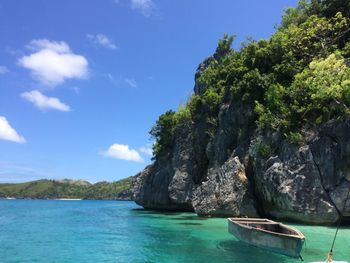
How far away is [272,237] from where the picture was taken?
15.8m

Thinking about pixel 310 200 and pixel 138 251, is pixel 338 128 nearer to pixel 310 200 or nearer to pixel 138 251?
pixel 310 200

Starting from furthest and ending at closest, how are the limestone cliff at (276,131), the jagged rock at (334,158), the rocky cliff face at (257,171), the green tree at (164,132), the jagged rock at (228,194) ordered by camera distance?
the green tree at (164,132)
the jagged rock at (228,194)
the limestone cliff at (276,131)
the rocky cliff face at (257,171)
the jagged rock at (334,158)

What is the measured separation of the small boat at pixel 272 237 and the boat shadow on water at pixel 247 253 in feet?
Answer: 0.76

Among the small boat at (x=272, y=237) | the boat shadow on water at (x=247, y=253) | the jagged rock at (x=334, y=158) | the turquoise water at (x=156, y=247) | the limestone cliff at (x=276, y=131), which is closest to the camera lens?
the small boat at (x=272, y=237)

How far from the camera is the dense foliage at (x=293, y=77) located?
27156 millimetres

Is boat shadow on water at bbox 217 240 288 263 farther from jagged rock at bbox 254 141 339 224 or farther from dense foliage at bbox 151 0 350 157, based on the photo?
dense foliage at bbox 151 0 350 157

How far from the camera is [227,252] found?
54.4ft

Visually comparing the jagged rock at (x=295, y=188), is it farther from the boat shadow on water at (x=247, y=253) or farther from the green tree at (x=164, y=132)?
the green tree at (x=164, y=132)

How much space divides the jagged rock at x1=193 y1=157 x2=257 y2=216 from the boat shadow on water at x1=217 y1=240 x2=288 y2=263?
40.5 ft

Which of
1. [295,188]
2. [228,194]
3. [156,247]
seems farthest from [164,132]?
[156,247]

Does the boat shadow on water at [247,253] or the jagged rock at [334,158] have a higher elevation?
Answer: the jagged rock at [334,158]

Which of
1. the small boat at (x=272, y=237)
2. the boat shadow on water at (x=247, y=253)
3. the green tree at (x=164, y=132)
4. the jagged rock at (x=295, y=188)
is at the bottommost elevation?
the boat shadow on water at (x=247, y=253)

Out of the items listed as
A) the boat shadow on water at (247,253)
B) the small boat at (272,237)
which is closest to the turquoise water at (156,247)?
the boat shadow on water at (247,253)

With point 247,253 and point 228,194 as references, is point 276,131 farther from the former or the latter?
point 247,253
